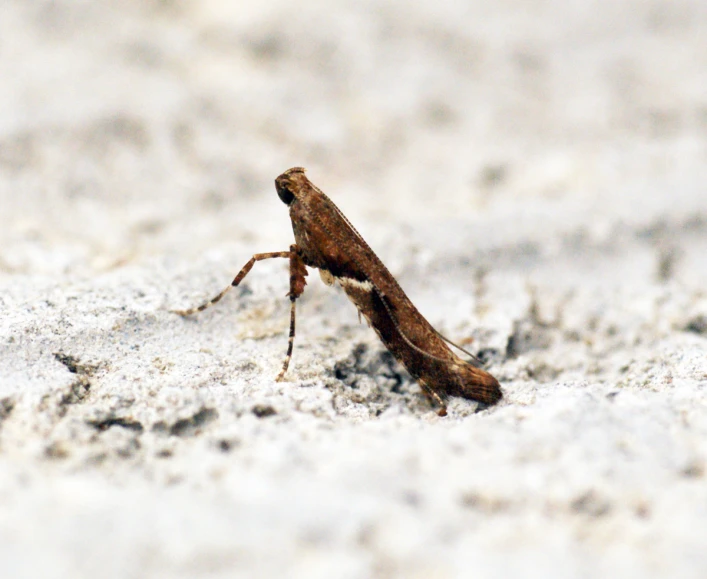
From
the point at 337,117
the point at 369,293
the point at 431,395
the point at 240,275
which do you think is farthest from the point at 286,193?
the point at 337,117

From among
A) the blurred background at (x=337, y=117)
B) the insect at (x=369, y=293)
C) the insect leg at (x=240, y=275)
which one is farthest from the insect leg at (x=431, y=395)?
the blurred background at (x=337, y=117)

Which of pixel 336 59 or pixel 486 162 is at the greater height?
pixel 336 59

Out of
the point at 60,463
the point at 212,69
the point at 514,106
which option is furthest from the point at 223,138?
the point at 60,463

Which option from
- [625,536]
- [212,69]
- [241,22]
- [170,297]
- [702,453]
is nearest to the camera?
[625,536]

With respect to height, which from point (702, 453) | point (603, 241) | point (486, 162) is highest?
point (486, 162)

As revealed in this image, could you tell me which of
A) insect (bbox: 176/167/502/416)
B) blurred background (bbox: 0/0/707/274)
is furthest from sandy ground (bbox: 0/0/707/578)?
insect (bbox: 176/167/502/416)

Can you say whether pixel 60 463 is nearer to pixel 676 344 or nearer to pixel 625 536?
pixel 625 536
